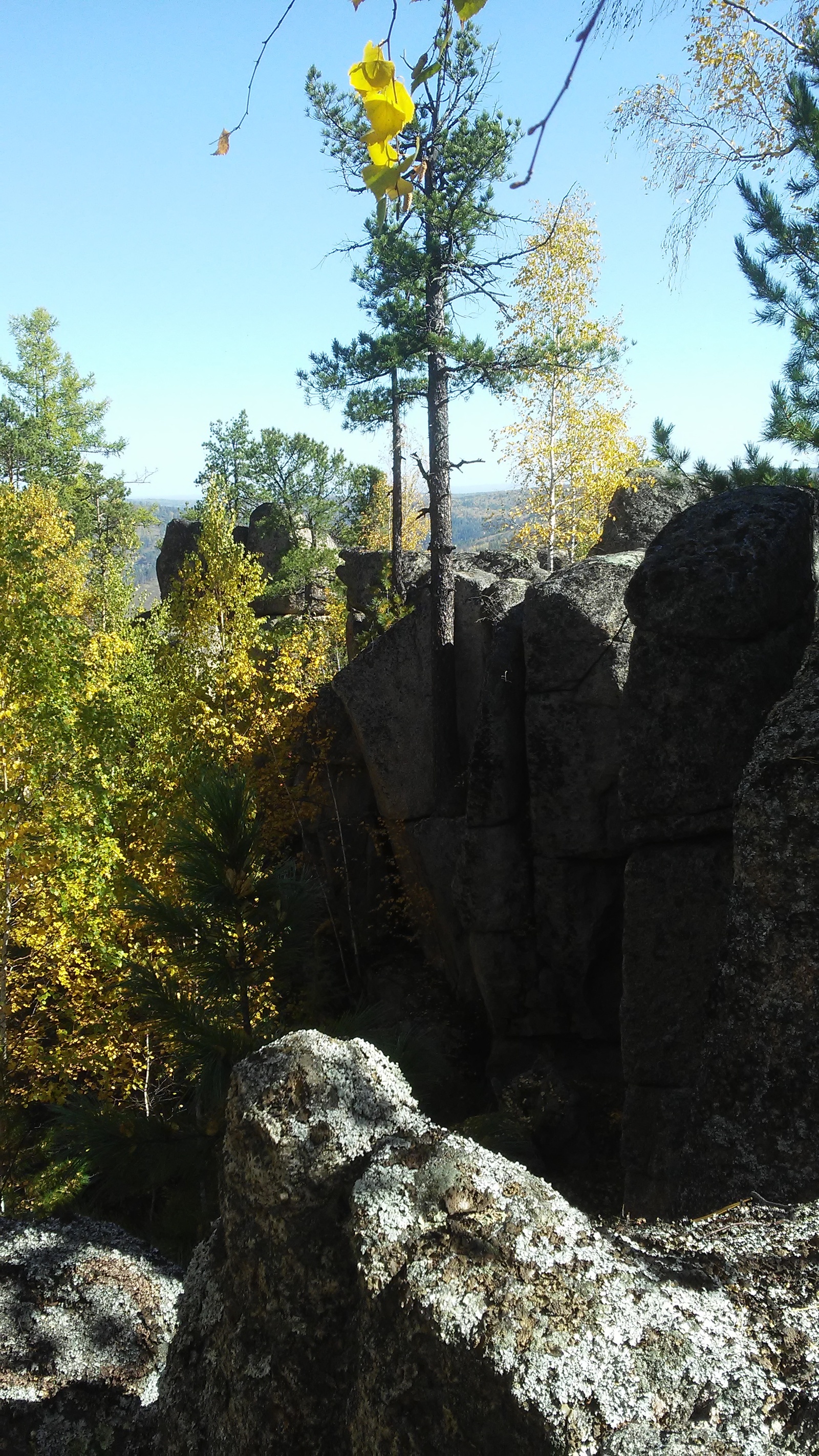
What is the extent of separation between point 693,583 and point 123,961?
629 cm

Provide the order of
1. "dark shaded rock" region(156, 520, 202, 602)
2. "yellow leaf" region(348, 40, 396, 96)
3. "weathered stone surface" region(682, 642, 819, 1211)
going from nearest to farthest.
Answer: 1. "yellow leaf" region(348, 40, 396, 96)
2. "weathered stone surface" region(682, 642, 819, 1211)
3. "dark shaded rock" region(156, 520, 202, 602)

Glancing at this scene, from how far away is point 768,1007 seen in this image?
416 cm

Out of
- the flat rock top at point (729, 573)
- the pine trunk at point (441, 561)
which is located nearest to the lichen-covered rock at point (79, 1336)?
the flat rock top at point (729, 573)

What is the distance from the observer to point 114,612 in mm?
29500

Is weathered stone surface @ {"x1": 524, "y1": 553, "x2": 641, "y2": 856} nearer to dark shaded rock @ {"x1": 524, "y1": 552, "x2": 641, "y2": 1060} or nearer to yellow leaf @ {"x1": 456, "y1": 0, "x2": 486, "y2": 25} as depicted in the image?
dark shaded rock @ {"x1": 524, "y1": 552, "x2": 641, "y2": 1060}

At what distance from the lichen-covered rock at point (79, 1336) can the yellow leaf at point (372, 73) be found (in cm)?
273

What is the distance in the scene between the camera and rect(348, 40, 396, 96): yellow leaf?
49.8 inches

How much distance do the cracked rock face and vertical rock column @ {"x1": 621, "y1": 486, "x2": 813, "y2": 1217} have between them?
16.7 feet

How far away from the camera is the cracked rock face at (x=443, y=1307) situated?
5.00 ft

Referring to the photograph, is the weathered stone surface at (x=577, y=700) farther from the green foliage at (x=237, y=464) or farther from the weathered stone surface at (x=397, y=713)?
the green foliage at (x=237, y=464)

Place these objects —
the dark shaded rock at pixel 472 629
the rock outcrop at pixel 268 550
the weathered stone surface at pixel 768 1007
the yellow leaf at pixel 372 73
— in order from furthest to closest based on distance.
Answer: the rock outcrop at pixel 268 550 → the dark shaded rock at pixel 472 629 → the weathered stone surface at pixel 768 1007 → the yellow leaf at pixel 372 73

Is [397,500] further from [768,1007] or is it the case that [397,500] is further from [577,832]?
[768,1007]

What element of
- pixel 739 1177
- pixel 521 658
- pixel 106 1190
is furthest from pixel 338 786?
pixel 739 1177

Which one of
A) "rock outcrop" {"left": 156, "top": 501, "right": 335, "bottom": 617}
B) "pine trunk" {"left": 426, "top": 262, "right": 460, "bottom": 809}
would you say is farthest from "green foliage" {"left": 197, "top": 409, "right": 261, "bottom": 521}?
"pine trunk" {"left": 426, "top": 262, "right": 460, "bottom": 809}
